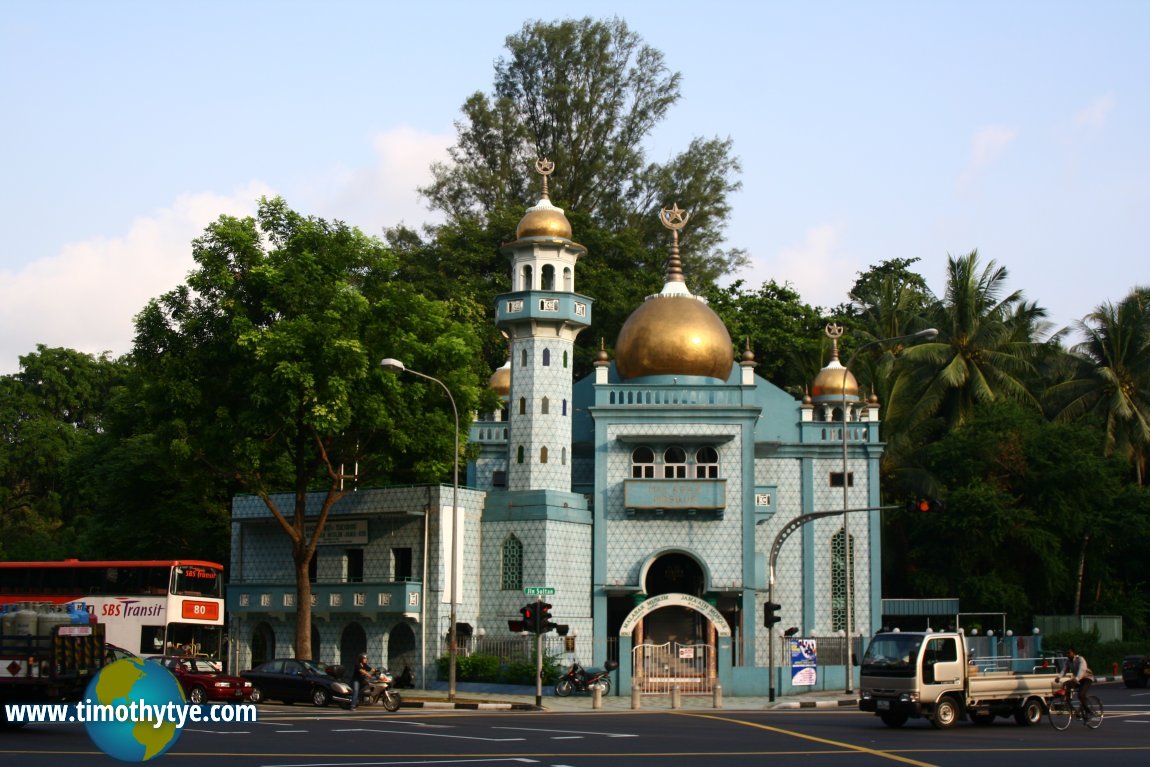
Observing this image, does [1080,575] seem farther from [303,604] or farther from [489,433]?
[303,604]

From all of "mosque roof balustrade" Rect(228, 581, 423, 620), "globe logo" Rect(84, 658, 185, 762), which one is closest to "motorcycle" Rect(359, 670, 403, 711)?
"mosque roof balustrade" Rect(228, 581, 423, 620)

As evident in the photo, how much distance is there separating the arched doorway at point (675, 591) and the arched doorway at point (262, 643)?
1343 cm

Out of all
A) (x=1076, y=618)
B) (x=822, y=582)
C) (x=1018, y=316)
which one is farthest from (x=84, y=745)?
(x=1018, y=316)

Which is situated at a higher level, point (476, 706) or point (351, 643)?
point (351, 643)

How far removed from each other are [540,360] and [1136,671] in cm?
2312

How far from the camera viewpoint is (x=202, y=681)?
115 ft

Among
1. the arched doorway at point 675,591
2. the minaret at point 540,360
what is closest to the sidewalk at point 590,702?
the arched doorway at point 675,591

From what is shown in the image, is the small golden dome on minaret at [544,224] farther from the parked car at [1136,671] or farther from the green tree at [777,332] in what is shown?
the parked car at [1136,671]

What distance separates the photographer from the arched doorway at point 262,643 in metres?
51.3

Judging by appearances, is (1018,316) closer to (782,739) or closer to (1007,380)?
(1007,380)

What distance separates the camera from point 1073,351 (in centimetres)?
6931

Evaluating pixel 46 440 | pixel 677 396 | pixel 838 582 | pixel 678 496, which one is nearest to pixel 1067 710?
pixel 678 496

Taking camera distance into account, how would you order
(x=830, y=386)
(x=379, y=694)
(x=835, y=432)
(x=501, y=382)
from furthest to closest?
(x=501, y=382) < (x=830, y=386) < (x=835, y=432) < (x=379, y=694)

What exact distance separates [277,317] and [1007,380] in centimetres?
3498
